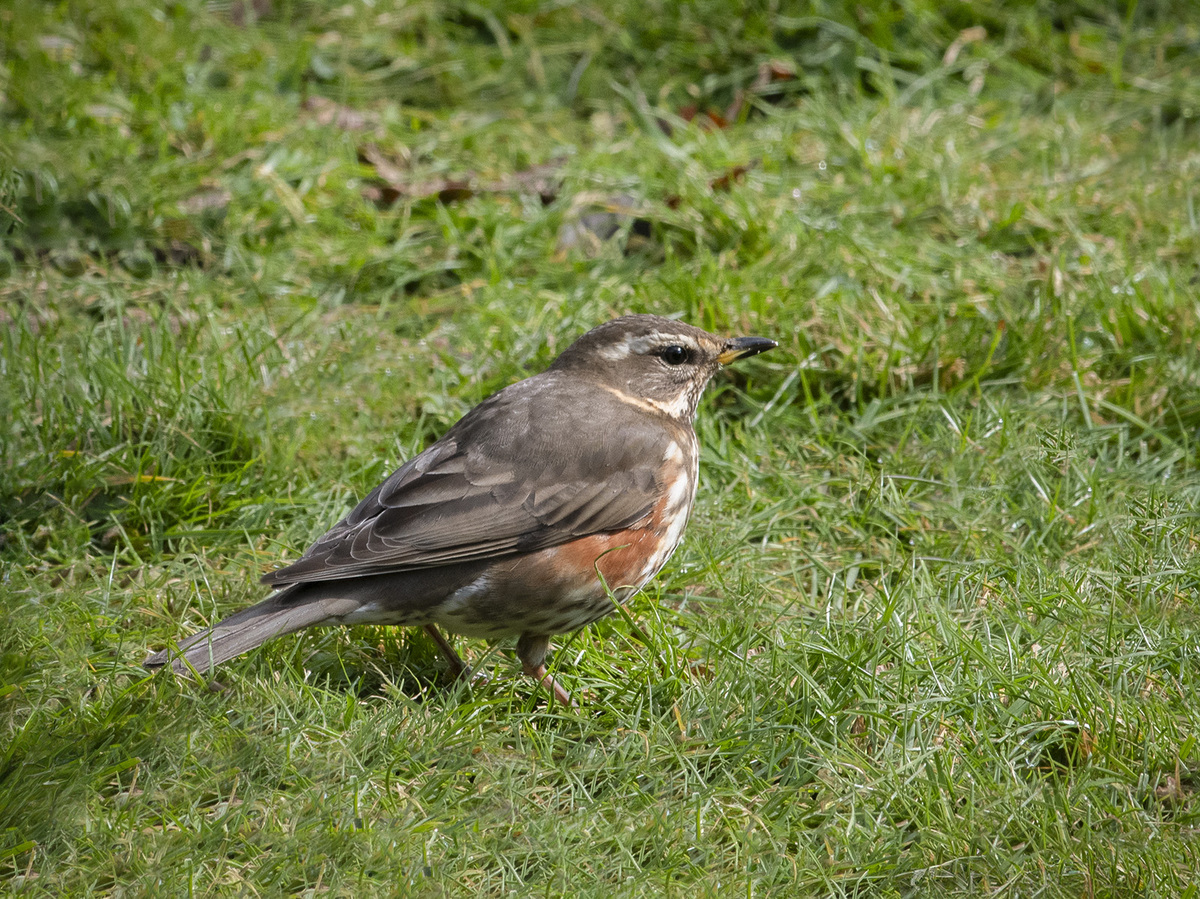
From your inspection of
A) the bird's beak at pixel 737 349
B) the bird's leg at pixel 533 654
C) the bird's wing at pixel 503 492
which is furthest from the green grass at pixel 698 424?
the bird's beak at pixel 737 349

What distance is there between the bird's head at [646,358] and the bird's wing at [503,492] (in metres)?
0.24

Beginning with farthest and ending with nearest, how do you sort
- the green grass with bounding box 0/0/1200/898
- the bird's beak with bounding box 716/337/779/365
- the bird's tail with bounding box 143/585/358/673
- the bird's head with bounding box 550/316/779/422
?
the bird's beak with bounding box 716/337/779/365
the bird's head with bounding box 550/316/779/422
the bird's tail with bounding box 143/585/358/673
the green grass with bounding box 0/0/1200/898

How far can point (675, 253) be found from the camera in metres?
6.53

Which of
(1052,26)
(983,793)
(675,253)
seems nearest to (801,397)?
(675,253)

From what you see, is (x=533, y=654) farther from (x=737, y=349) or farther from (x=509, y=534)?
(x=737, y=349)

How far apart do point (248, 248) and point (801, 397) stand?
10.5ft

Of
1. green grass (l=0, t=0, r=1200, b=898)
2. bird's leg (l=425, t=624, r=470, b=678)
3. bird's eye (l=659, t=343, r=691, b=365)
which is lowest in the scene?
bird's leg (l=425, t=624, r=470, b=678)

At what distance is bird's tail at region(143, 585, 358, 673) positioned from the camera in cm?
367

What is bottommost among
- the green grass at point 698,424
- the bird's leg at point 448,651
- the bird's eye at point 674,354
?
the bird's leg at point 448,651

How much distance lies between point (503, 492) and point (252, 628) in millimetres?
973

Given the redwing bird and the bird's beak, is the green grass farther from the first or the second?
the bird's beak

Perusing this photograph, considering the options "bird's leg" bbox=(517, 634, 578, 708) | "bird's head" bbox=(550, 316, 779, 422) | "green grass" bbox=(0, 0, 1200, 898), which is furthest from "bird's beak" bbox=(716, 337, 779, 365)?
"bird's leg" bbox=(517, 634, 578, 708)

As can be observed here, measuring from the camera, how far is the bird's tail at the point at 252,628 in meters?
3.67

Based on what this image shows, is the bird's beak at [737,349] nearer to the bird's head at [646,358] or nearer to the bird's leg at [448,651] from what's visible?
the bird's head at [646,358]
